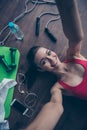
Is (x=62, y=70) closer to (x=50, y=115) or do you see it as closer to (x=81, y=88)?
(x=81, y=88)

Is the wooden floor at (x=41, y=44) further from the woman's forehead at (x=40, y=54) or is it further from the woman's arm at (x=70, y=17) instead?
A: the woman's arm at (x=70, y=17)

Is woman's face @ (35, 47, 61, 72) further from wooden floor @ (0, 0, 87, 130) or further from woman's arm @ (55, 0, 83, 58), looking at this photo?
woman's arm @ (55, 0, 83, 58)

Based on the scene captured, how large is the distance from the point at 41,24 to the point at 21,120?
0.78 metres

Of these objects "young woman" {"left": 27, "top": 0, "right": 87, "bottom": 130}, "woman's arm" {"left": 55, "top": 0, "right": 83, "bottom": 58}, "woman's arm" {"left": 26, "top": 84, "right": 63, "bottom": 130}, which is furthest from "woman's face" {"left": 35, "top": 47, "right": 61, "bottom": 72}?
"woman's arm" {"left": 55, "top": 0, "right": 83, "bottom": 58}

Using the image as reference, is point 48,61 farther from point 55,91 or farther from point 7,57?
point 7,57

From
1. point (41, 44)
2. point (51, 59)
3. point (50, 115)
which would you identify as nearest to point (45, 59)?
point (51, 59)

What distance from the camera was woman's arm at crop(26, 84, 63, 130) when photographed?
1.32m

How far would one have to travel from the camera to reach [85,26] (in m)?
1.93

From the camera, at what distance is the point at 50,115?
1.41m

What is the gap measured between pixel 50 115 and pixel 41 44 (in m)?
0.66

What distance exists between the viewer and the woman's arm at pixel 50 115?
1.32m

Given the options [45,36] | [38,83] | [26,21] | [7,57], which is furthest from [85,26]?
[7,57]

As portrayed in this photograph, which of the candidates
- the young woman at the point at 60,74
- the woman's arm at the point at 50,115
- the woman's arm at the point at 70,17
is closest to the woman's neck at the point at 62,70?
the young woman at the point at 60,74

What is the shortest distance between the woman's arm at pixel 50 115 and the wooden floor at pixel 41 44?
167mm
